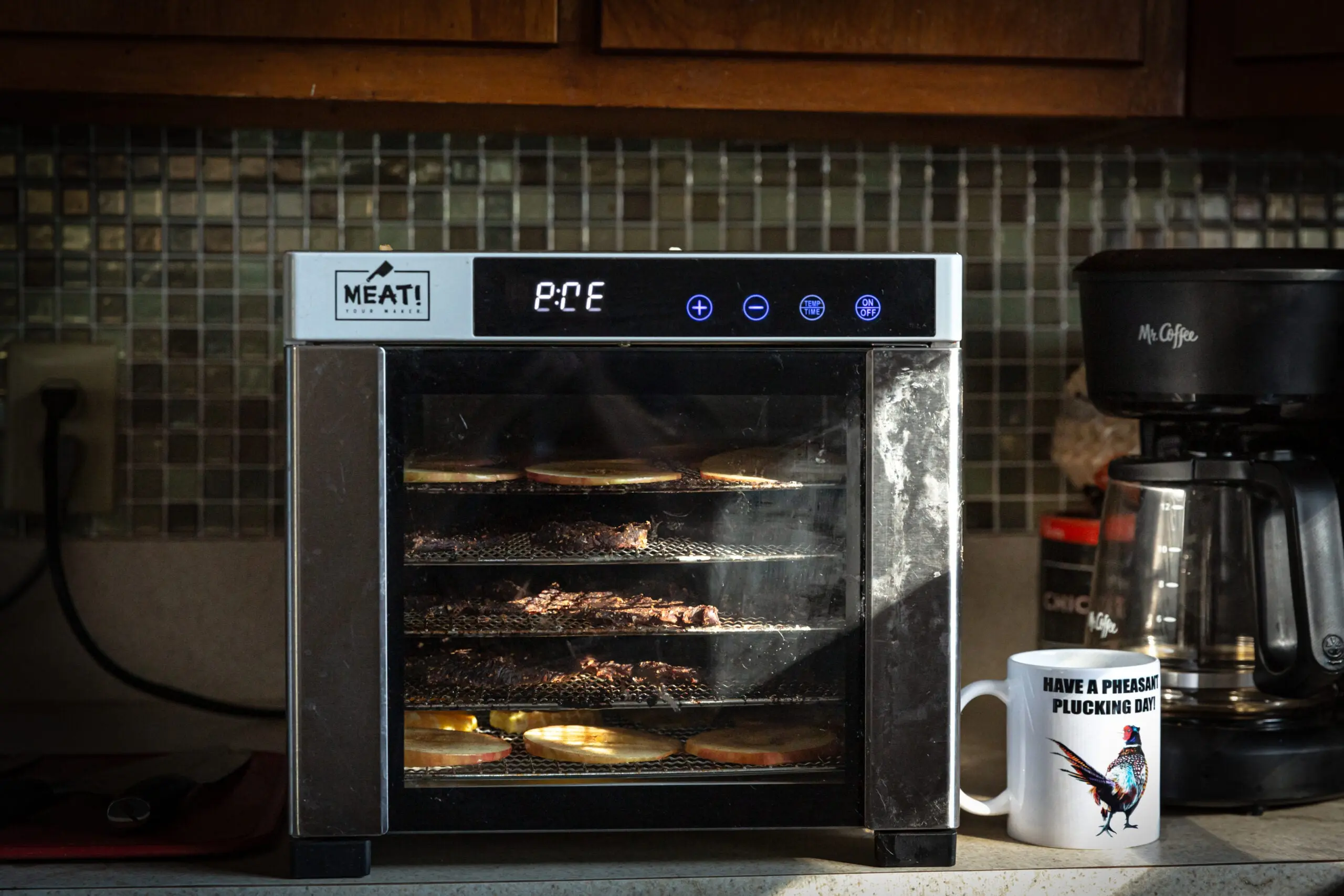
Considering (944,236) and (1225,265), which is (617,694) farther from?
(944,236)

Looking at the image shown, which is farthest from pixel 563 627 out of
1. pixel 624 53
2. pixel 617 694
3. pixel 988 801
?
pixel 624 53

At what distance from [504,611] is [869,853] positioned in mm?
342

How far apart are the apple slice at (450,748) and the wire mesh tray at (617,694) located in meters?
0.03

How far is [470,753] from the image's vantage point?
102 centimetres

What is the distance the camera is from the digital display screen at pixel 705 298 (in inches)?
37.9

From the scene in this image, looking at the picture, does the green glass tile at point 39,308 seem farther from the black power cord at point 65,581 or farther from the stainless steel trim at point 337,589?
the stainless steel trim at point 337,589

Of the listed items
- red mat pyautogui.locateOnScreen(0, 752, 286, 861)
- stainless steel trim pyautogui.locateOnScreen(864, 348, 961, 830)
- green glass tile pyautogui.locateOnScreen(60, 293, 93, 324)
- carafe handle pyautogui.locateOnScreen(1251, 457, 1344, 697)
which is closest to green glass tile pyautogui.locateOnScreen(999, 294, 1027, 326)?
carafe handle pyautogui.locateOnScreen(1251, 457, 1344, 697)

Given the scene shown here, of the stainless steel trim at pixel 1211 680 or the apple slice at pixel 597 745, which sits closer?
the apple slice at pixel 597 745

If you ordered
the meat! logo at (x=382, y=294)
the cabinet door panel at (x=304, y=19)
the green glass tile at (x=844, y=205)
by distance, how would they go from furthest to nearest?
the green glass tile at (x=844, y=205) < the cabinet door panel at (x=304, y=19) < the meat! logo at (x=382, y=294)

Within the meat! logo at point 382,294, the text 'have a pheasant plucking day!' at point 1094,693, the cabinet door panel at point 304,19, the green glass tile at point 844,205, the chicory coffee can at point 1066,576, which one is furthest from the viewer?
the green glass tile at point 844,205

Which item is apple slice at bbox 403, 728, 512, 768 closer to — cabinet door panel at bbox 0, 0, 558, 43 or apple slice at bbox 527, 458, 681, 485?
apple slice at bbox 527, 458, 681, 485

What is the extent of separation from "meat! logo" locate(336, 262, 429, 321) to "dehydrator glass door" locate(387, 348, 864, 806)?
4 centimetres

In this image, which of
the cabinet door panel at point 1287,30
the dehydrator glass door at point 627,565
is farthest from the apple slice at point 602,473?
the cabinet door panel at point 1287,30

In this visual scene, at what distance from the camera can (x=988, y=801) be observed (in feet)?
3.60
